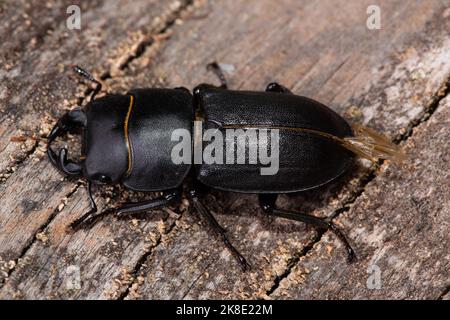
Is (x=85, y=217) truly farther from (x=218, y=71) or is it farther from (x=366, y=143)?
(x=366, y=143)

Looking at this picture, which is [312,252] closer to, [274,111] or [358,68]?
[274,111]

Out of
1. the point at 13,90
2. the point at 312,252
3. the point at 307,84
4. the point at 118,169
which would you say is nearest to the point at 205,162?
the point at 118,169

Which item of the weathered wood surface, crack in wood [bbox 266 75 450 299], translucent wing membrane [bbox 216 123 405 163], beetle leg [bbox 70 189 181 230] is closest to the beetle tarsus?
beetle leg [bbox 70 189 181 230]

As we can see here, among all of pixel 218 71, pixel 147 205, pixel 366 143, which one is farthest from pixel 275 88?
pixel 147 205

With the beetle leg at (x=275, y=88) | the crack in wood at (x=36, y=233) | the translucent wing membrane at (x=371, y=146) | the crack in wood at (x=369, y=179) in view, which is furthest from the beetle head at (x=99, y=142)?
the translucent wing membrane at (x=371, y=146)

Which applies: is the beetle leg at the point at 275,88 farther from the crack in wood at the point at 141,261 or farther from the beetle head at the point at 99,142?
the crack in wood at the point at 141,261

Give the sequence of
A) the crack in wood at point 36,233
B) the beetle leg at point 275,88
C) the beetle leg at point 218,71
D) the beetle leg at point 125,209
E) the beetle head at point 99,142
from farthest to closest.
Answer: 1. the beetle leg at point 218,71
2. the beetle leg at point 275,88
3. the beetle leg at point 125,209
4. the beetle head at point 99,142
5. the crack in wood at point 36,233
